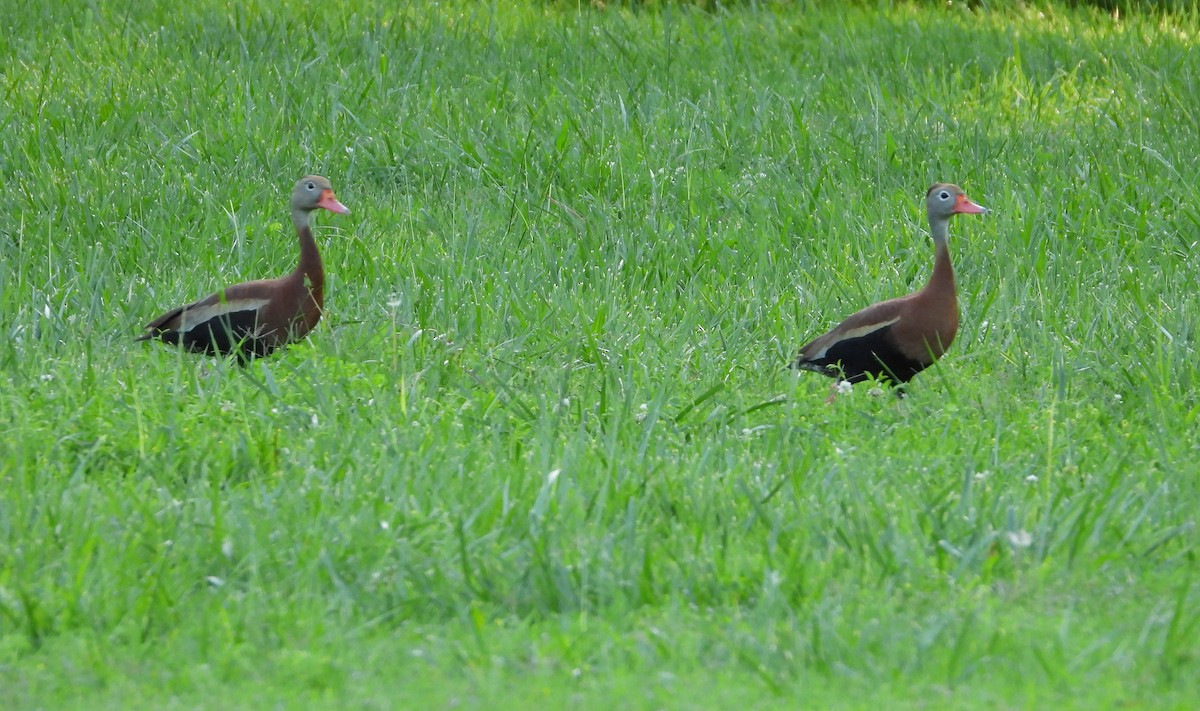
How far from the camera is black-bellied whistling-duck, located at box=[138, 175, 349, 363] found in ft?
20.0

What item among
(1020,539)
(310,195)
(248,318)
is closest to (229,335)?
(248,318)

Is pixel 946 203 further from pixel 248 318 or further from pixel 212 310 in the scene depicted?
pixel 212 310

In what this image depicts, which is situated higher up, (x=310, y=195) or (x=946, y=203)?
(x=946, y=203)

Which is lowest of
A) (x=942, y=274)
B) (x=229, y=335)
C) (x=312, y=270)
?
(x=229, y=335)

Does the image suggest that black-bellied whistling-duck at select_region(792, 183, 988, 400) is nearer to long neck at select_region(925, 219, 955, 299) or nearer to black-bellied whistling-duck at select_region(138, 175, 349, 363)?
long neck at select_region(925, 219, 955, 299)

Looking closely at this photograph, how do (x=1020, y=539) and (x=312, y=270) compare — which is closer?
(x=1020, y=539)

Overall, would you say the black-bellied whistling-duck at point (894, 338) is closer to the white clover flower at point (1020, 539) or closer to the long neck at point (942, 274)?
the long neck at point (942, 274)

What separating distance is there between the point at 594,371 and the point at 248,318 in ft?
4.40

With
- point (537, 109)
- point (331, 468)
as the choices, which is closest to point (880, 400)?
point (331, 468)

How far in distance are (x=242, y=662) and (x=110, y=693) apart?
28 cm

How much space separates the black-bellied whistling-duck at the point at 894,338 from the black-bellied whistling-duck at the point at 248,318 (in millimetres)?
1879

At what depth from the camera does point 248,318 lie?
6.12m

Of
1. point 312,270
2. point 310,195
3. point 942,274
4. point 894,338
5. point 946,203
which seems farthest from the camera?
point 310,195

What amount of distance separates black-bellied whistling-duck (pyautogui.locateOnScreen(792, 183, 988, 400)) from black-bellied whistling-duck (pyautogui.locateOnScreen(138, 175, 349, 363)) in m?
1.88
